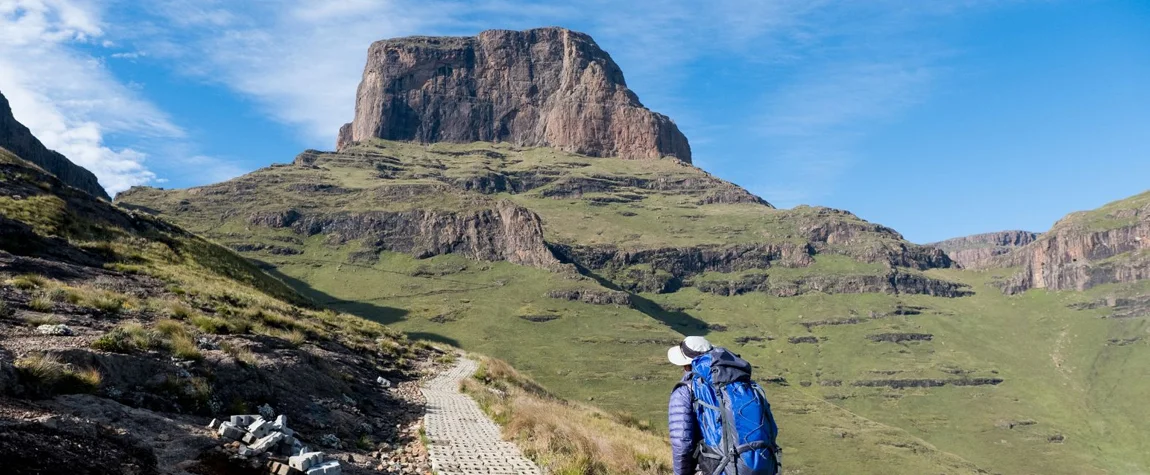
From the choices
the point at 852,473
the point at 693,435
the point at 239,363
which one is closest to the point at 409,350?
the point at 239,363

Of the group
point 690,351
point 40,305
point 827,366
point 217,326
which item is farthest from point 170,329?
point 827,366

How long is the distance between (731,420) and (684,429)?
1.87 ft

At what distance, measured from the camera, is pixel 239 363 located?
1534 centimetres

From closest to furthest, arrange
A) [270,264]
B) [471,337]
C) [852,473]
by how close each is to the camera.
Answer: [852,473], [471,337], [270,264]

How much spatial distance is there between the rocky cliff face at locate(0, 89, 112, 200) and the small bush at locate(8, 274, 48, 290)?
135 metres

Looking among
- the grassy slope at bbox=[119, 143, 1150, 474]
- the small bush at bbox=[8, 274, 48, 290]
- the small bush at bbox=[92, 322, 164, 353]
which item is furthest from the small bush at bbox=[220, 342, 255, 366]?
the grassy slope at bbox=[119, 143, 1150, 474]

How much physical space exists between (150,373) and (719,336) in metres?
186

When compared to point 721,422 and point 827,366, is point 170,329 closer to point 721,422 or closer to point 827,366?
point 721,422

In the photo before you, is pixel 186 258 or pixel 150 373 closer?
pixel 150 373

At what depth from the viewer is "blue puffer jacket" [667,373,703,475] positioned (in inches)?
290

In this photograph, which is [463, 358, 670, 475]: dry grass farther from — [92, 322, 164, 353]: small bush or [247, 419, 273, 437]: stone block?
[92, 322, 164, 353]: small bush

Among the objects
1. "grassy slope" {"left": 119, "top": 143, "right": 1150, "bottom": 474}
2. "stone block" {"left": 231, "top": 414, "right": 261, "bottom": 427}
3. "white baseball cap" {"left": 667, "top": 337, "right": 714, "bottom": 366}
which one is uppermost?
"white baseball cap" {"left": 667, "top": 337, "right": 714, "bottom": 366}

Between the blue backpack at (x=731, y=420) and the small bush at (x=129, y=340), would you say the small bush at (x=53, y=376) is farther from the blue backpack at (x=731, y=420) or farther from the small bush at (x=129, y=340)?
the blue backpack at (x=731, y=420)

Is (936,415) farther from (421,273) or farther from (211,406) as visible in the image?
(211,406)
